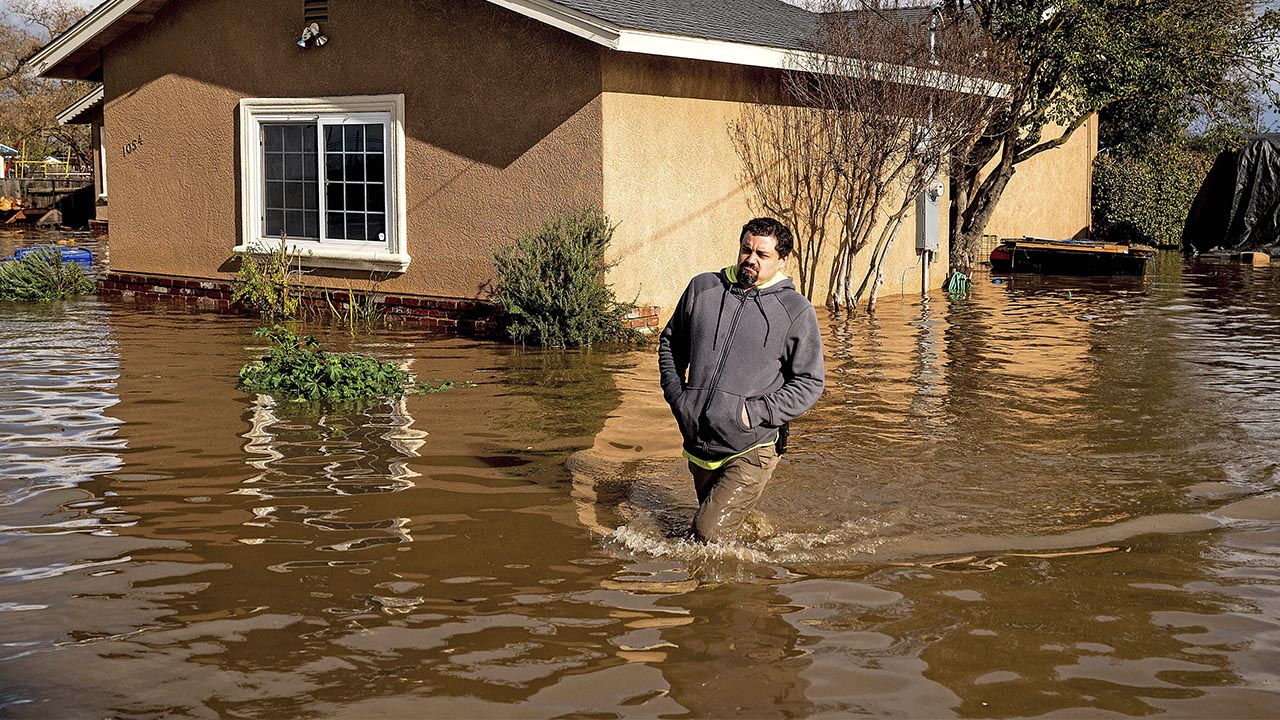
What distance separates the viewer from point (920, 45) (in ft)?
52.9

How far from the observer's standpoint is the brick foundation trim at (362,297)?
14148 millimetres

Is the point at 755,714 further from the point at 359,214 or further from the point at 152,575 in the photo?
the point at 359,214

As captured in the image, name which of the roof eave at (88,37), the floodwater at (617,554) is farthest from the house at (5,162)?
the floodwater at (617,554)

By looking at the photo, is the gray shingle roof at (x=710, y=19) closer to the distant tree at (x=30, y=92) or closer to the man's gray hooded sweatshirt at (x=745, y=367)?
the man's gray hooded sweatshirt at (x=745, y=367)

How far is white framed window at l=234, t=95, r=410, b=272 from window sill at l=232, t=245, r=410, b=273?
0.04ft

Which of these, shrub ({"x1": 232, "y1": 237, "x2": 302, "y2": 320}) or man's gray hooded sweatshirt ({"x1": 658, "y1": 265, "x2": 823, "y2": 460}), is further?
shrub ({"x1": 232, "y1": 237, "x2": 302, "y2": 320})

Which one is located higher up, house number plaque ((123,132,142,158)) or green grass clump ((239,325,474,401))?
house number plaque ((123,132,142,158))

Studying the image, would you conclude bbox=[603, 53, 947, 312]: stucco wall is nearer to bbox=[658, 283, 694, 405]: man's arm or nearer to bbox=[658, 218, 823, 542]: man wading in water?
bbox=[658, 283, 694, 405]: man's arm

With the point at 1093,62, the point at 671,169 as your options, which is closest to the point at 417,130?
the point at 671,169

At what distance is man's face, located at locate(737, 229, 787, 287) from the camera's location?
20.0 feet

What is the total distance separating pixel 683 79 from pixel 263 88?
5133 mm

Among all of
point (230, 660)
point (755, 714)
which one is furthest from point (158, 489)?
point (755, 714)

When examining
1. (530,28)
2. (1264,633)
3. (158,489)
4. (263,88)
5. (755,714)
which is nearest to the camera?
(755,714)

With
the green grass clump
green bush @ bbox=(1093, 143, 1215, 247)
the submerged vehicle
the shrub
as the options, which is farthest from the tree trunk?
the green grass clump
